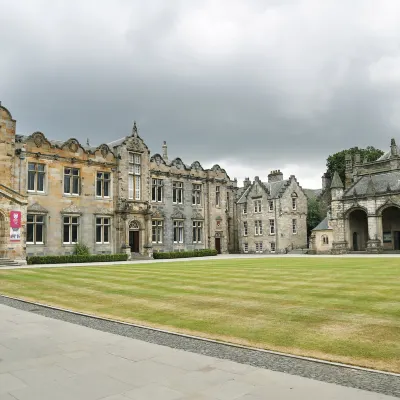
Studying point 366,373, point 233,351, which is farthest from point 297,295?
point 366,373

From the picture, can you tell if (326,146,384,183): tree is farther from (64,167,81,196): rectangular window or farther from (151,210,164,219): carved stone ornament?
(64,167,81,196): rectangular window

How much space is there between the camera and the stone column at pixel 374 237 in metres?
52.5

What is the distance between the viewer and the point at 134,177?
155ft

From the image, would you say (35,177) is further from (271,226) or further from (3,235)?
(271,226)

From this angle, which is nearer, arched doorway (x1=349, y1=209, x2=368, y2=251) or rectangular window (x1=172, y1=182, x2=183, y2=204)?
rectangular window (x1=172, y1=182, x2=183, y2=204)

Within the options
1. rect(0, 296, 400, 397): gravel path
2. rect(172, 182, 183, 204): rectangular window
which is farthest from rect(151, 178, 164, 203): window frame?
rect(0, 296, 400, 397): gravel path

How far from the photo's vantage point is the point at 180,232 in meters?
52.5

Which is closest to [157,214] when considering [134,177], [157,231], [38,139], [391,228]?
[157,231]

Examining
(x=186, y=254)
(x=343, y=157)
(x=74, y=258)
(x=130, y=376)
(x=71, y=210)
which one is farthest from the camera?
(x=343, y=157)

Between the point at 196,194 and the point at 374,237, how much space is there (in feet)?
77.1

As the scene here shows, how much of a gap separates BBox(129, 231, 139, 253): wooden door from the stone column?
29.0 meters

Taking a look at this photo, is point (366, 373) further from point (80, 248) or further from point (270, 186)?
point (270, 186)

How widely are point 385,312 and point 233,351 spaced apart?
482cm

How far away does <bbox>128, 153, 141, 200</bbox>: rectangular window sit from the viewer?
4678 centimetres
